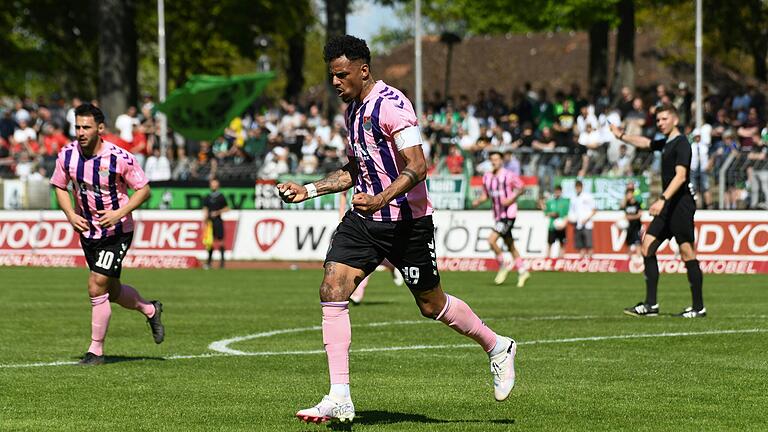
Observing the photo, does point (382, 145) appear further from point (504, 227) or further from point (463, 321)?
point (504, 227)

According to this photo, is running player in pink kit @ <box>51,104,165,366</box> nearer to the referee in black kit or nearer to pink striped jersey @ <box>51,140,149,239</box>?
pink striped jersey @ <box>51,140,149,239</box>

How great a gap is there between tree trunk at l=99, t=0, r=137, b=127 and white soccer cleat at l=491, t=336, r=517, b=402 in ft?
113

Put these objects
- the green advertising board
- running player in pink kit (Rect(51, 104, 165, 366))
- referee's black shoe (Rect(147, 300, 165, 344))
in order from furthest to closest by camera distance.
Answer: the green advertising board < referee's black shoe (Rect(147, 300, 165, 344)) < running player in pink kit (Rect(51, 104, 165, 366))

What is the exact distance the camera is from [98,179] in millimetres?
12266

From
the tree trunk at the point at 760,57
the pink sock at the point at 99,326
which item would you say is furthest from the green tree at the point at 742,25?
the pink sock at the point at 99,326

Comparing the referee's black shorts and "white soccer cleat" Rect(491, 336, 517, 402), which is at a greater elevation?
the referee's black shorts

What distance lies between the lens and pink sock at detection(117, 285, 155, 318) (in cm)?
1277

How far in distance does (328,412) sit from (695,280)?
29.0 feet

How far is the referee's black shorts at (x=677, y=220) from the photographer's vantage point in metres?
15.8

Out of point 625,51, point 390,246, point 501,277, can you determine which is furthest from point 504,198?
point 625,51

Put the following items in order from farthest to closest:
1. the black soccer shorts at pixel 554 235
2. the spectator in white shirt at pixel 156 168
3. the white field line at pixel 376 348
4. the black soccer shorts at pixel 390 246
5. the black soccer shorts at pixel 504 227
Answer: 1. the spectator in white shirt at pixel 156 168
2. the black soccer shorts at pixel 554 235
3. the black soccer shorts at pixel 504 227
4. the white field line at pixel 376 348
5. the black soccer shorts at pixel 390 246

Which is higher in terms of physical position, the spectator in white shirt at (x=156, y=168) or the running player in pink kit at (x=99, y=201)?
the spectator in white shirt at (x=156, y=168)

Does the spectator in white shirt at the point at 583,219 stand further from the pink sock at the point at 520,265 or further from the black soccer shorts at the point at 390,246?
the black soccer shorts at the point at 390,246

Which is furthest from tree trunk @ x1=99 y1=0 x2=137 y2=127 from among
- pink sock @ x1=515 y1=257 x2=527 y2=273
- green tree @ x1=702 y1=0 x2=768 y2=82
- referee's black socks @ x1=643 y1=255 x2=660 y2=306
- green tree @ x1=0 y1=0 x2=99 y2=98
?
referee's black socks @ x1=643 y1=255 x2=660 y2=306
